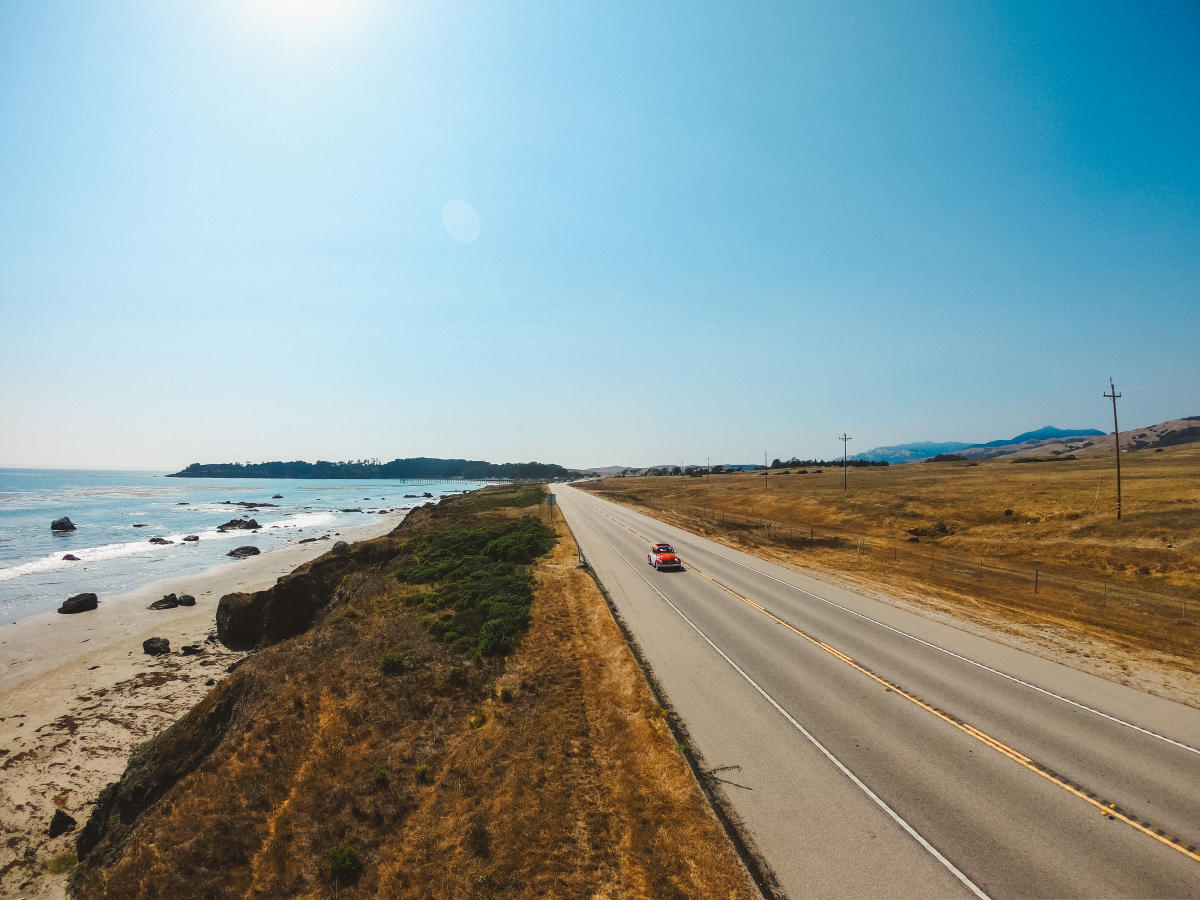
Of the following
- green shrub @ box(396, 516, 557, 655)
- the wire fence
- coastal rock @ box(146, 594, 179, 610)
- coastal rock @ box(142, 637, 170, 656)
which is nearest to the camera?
green shrub @ box(396, 516, 557, 655)

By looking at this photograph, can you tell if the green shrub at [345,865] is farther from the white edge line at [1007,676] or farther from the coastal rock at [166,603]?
the coastal rock at [166,603]

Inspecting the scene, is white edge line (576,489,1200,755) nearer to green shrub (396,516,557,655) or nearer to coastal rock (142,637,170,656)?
green shrub (396,516,557,655)

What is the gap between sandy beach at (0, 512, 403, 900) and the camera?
50.4 feet

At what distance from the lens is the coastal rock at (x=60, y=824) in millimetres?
15453

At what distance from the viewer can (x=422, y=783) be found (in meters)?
12.2


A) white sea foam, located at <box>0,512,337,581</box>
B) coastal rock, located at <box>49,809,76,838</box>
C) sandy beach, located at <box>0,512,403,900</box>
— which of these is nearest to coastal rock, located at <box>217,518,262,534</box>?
white sea foam, located at <box>0,512,337,581</box>

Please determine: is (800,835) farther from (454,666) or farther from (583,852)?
(454,666)

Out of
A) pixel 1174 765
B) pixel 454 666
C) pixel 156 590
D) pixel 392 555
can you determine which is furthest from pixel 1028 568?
pixel 156 590

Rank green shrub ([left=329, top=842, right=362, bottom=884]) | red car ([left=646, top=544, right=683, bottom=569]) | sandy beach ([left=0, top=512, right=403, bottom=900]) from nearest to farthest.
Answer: green shrub ([left=329, top=842, right=362, bottom=884])
sandy beach ([left=0, top=512, right=403, bottom=900])
red car ([left=646, top=544, right=683, bottom=569])

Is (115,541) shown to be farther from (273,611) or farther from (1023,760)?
(1023,760)

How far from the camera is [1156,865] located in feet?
28.3

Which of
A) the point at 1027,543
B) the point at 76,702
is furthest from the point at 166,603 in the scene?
the point at 1027,543

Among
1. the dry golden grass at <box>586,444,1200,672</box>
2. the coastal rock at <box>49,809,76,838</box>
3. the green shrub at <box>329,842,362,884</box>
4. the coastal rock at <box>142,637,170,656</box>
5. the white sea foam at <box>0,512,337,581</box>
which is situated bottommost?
the coastal rock at <box>49,809,76,838</box>

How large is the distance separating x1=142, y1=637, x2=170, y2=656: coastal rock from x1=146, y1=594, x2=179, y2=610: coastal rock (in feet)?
32.6
